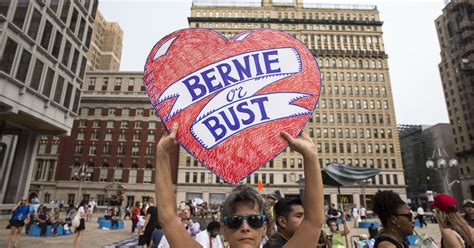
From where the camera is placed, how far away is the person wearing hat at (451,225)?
3532 mm

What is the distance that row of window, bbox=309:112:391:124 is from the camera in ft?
182

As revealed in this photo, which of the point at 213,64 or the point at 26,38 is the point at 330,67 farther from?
the point at 213,64

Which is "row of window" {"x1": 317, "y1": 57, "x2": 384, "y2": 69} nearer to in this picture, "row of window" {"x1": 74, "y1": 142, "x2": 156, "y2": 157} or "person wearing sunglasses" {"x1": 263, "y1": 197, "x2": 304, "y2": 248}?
"row of window" {"x1": 74, "y1": 142, "x2": 156, "y2": 157}

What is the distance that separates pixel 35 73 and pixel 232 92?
970 inches

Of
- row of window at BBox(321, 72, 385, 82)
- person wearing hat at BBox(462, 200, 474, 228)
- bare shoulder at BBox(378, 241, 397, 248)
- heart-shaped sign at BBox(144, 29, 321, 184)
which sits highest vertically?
row of window at BBox(321, 72, 385, 82)

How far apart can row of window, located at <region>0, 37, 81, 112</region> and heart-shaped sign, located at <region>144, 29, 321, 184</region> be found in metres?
21.8

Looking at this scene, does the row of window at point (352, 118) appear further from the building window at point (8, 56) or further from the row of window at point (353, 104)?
the building window at point (8, 56)

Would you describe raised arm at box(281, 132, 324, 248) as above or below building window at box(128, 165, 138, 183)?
below

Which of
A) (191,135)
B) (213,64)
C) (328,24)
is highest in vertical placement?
(328,24)

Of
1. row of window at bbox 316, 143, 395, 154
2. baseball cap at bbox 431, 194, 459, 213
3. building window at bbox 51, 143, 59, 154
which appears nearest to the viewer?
baseball cap at bbox 431, 194, 459, 213

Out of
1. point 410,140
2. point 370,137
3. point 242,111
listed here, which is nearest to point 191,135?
point 242,111

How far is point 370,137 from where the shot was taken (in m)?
54.4

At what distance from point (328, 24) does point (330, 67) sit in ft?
37.9

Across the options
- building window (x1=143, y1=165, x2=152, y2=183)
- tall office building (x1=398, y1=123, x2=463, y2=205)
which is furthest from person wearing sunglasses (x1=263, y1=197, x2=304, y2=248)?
tall office building (x1=398, y1=123, x2=463, y2=205)
